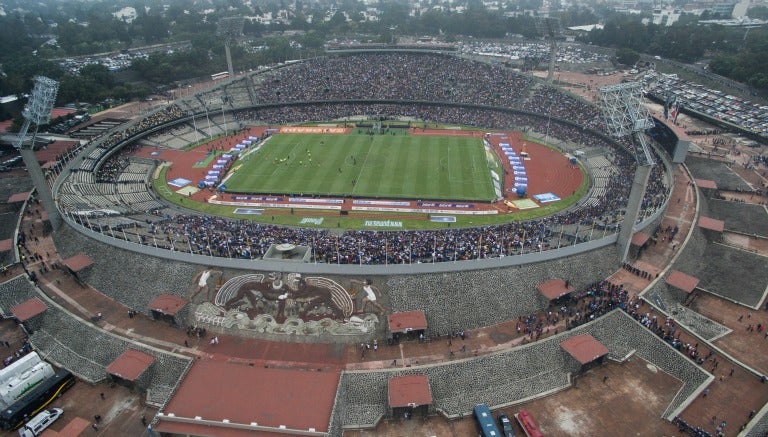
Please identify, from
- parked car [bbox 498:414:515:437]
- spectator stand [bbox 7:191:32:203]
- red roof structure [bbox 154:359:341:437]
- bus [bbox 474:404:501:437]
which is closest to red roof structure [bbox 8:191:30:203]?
spectator stand [bbox 7:191:32:203]

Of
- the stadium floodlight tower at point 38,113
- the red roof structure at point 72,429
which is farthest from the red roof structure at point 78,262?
the red roof structure at point 72,429

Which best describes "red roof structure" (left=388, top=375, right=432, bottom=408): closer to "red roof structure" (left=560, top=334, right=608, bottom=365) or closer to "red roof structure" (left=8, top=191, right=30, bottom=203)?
"red roof structure" (left=560, top=334, right=608, bottom=365)

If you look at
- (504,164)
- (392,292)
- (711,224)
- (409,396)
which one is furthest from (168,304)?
(711,224)

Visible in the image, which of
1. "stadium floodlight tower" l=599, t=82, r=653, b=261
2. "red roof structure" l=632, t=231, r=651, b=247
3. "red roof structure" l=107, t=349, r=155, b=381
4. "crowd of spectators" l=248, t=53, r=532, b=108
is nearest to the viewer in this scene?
"red roof structure" l=107, t=349, r=155, b=381

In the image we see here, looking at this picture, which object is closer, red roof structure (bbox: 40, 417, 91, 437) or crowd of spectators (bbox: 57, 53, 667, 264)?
red roof structure (bbox: 40, 417, 91, 437)

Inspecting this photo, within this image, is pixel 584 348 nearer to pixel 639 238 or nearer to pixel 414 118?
pixel 639 238

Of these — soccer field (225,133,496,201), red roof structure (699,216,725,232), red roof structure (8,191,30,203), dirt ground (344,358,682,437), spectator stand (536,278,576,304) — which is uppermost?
spectator stand (536,278,576,304)

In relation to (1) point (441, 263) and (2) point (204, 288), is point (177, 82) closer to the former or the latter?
(2) point (204, 288)

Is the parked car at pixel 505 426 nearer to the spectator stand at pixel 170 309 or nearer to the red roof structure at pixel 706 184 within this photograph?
the spectator stand at pixel 170 309
